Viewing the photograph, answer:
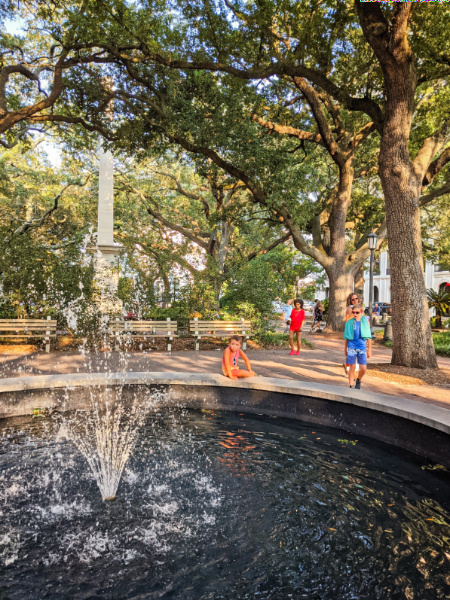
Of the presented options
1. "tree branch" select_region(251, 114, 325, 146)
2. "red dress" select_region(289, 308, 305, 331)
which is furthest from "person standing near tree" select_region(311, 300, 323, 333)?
"red dress" select_region(289, 308, 305, 331)

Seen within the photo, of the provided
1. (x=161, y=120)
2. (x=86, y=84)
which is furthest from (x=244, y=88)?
(x=86, y=84)

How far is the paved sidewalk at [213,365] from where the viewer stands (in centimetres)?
757

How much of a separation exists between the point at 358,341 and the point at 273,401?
1.73m

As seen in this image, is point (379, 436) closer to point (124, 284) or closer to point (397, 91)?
point (397, 91)

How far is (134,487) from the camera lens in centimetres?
417

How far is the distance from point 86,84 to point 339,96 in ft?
24.2

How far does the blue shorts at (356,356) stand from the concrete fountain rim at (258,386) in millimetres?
632

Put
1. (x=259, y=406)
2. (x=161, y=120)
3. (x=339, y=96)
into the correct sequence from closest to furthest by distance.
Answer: (x=259, y=406) → (x=339, y=96) → (x=161, y=120)

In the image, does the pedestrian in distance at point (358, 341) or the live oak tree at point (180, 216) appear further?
the live oak tree at point (180, 216)

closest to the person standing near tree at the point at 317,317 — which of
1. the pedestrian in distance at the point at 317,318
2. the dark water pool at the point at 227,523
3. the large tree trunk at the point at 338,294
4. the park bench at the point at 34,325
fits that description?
the pedestrian in distance at the point at 317,318

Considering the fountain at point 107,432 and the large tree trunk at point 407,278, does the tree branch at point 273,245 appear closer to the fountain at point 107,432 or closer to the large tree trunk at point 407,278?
the large tree trunk at point 407,278

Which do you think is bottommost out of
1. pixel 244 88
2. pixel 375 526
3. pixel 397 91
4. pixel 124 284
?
pixel 375 526

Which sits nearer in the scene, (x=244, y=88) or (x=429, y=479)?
(x=429, y=479)

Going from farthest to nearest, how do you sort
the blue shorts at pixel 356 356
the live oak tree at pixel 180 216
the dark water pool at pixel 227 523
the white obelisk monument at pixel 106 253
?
the live oak tree at pixel 180 216 → the white obelisk monument at pixel 106 253 → the blue shorts at pixel 356 356 → the dark water pool at pixel 227 523
